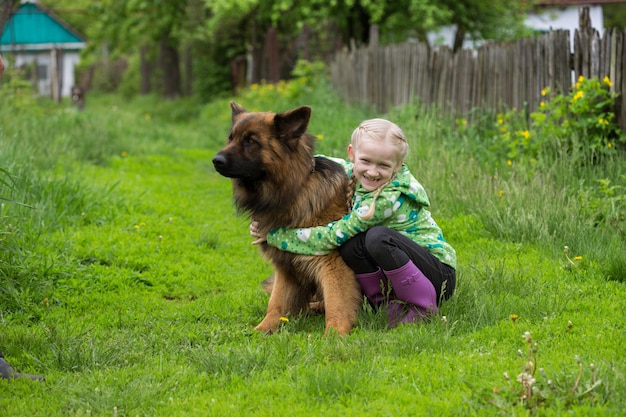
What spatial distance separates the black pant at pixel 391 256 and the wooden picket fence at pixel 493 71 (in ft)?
12.8

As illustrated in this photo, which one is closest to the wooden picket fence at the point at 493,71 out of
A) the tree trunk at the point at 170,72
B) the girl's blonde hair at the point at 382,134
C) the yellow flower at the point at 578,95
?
the yellow flower at the point at 578,95

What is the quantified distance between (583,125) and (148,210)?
189 inches

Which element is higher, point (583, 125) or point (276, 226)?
point (583, 125)

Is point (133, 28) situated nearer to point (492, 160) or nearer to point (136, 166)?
point (136, 166)

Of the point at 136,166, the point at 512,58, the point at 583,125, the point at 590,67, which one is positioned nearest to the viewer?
the point at 583,125

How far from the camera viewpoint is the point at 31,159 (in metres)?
8.19

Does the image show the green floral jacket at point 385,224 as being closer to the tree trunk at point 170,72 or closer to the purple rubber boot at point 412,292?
the purple rubber boot at point 412,292

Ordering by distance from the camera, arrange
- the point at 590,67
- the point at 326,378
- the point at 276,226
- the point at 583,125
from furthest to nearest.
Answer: the point at 590,67 < the point at 583,125 < the point at 276,226 < the point at 326,378

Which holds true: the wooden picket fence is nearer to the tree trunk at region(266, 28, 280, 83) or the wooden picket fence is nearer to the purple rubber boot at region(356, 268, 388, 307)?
the purple rubber boot at region(356, 268, 388, 307)

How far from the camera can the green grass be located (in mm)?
3484

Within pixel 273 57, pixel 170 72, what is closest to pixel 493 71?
pixel 273 57

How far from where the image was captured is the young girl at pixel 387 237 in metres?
4.54

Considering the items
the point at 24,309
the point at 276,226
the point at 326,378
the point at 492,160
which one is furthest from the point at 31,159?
the point at 326,378

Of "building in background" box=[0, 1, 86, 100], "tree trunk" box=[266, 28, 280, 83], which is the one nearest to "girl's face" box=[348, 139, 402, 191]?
"tree trunk" box=[266, 28, 280, 83]
